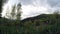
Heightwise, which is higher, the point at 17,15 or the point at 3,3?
A: the point at 3,3

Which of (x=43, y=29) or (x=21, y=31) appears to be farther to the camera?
(x=43, y=29)

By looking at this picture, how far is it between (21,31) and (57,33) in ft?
9.96

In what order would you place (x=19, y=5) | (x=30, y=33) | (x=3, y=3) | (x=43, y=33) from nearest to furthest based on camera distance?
(x=30, y=33)
(x=43, y=33)
(x=3, y=3)
(x=19, y=5)

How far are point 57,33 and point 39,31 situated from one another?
A: 4.86 ft

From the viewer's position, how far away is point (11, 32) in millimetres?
15594

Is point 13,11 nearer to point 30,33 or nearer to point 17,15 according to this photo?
point 17,15

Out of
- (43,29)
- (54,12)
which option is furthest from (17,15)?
(43,29)

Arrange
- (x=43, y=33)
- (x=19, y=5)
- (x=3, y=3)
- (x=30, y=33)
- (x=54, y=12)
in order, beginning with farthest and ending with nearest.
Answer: (x=19, y=5), (x=3, y=3), (x=54, y=12), (x=43, y=33), (x=30, y=33)

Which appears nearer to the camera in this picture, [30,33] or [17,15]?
[30,33]

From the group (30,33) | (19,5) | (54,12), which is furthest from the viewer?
(19,5)

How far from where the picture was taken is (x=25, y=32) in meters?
15.5

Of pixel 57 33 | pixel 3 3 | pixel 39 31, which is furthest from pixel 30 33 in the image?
pixel 3 3

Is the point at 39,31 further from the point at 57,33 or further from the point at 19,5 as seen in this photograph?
the point at 19,5

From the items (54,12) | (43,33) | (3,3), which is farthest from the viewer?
(3,3)
